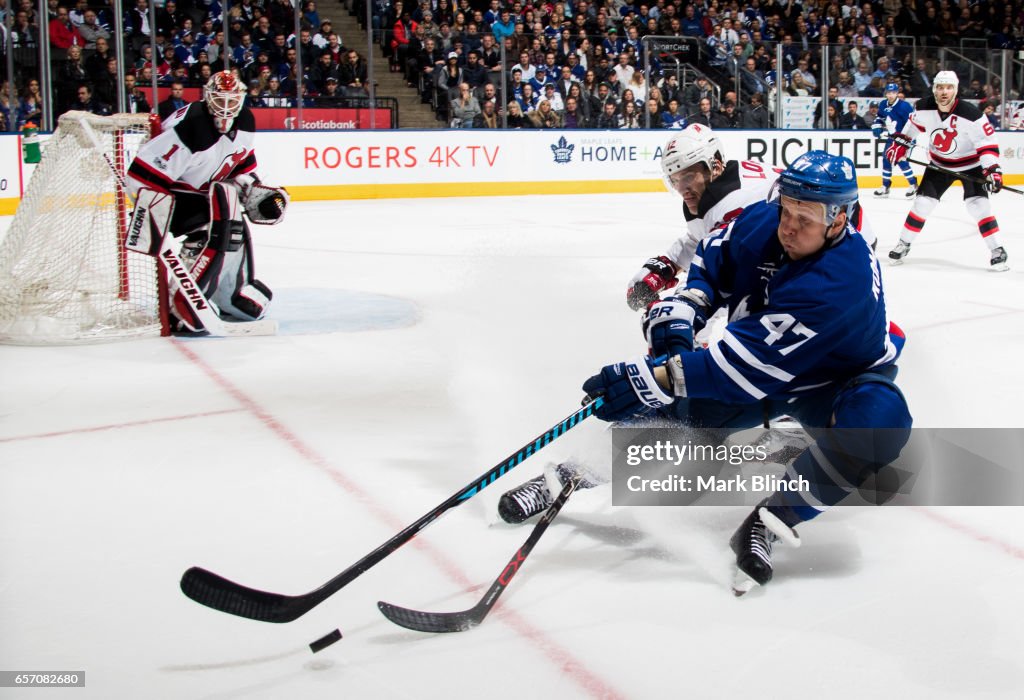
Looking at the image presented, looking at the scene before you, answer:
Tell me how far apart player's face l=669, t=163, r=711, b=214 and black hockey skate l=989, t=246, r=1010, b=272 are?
146 inches

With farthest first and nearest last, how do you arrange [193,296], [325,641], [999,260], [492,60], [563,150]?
[492,60] < [563,150] < [999,260] < [193,296] < [325,641]

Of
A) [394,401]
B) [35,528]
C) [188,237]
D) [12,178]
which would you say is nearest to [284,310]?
[188,237]

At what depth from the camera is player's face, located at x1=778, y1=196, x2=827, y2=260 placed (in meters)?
1.95

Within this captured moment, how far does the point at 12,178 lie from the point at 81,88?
39.9 inches

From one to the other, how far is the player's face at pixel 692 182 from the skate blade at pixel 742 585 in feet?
4.42

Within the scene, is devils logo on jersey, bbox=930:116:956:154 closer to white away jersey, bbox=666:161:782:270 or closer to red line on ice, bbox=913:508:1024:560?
white away jersey, bbox=666:161:782:270

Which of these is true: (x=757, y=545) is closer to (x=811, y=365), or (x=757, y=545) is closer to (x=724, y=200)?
(x=811, y=365)

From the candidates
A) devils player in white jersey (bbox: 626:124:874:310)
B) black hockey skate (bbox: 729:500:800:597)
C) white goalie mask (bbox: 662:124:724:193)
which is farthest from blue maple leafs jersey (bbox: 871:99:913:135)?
black hockey skate (bbox: 729:500:800:597)

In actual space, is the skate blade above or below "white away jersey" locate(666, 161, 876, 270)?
below

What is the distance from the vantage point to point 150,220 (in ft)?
13.4

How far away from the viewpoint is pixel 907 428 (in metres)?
1.96

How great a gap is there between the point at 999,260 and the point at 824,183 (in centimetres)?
467

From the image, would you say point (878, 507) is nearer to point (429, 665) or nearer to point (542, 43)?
point (429, 665)

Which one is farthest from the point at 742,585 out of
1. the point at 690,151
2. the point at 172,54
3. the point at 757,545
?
the point at 172,54
